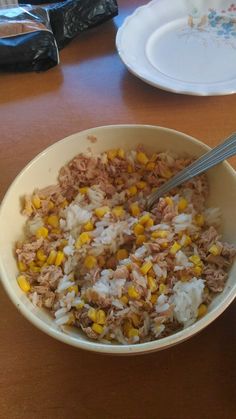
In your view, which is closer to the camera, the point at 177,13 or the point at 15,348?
the point at 15,348

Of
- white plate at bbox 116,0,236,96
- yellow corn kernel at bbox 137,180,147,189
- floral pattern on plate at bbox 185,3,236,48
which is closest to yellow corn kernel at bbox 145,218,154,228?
yellow corn kernel at bbox 137,180,147,189

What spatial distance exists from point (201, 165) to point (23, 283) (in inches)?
15.6

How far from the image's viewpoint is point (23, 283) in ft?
2.46

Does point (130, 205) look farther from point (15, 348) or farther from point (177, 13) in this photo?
point (177, 13)

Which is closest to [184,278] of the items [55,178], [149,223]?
[149,223]

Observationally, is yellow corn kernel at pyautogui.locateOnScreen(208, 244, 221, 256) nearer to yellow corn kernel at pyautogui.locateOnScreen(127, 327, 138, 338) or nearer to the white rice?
the white rice

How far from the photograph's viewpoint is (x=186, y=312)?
2.28 ft

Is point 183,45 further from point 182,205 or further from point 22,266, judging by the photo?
point 22,266

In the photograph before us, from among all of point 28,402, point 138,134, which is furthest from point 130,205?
point 28,402

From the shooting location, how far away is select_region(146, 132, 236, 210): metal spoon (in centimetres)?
78

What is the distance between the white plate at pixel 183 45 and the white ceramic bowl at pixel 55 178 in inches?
10.8

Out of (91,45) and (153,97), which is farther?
(91,45)

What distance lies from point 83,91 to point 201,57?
36 cm

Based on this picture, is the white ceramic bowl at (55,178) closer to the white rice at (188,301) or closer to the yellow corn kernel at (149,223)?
the white rice at (188,301)
